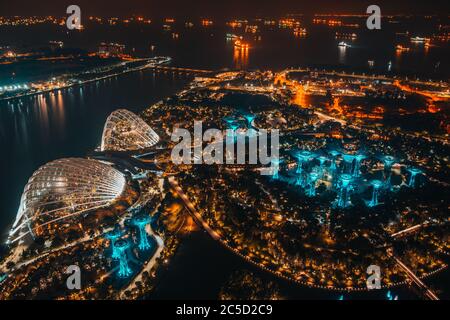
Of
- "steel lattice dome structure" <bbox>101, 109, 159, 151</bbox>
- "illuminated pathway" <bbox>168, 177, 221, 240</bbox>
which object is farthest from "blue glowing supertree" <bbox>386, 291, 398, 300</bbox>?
"steel lattice dome structure" <bbox>101, 109, 159, 151</bbox>

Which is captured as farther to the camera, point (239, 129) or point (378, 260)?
point (239, 129)

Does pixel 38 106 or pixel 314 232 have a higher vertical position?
pixel 38 106

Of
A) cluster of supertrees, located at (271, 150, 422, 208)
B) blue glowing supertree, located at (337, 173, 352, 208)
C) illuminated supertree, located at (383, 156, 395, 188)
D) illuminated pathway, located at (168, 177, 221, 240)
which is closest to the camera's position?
illuminated pathway, located at (168, 177, 221, 240)

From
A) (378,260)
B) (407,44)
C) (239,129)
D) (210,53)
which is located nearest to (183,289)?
(378,260)

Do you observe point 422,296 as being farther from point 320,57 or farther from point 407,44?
point 407,44

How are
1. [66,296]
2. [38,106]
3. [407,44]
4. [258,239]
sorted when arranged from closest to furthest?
[66,296], [258,239], [38,106], [407,44]

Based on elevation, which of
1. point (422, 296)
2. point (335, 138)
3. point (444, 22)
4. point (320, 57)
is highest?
point (444, 22)

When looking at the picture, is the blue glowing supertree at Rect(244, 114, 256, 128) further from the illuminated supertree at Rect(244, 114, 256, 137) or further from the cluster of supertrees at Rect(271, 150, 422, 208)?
the cluster of supertrees at Rect(271, 150, 422, 208)
